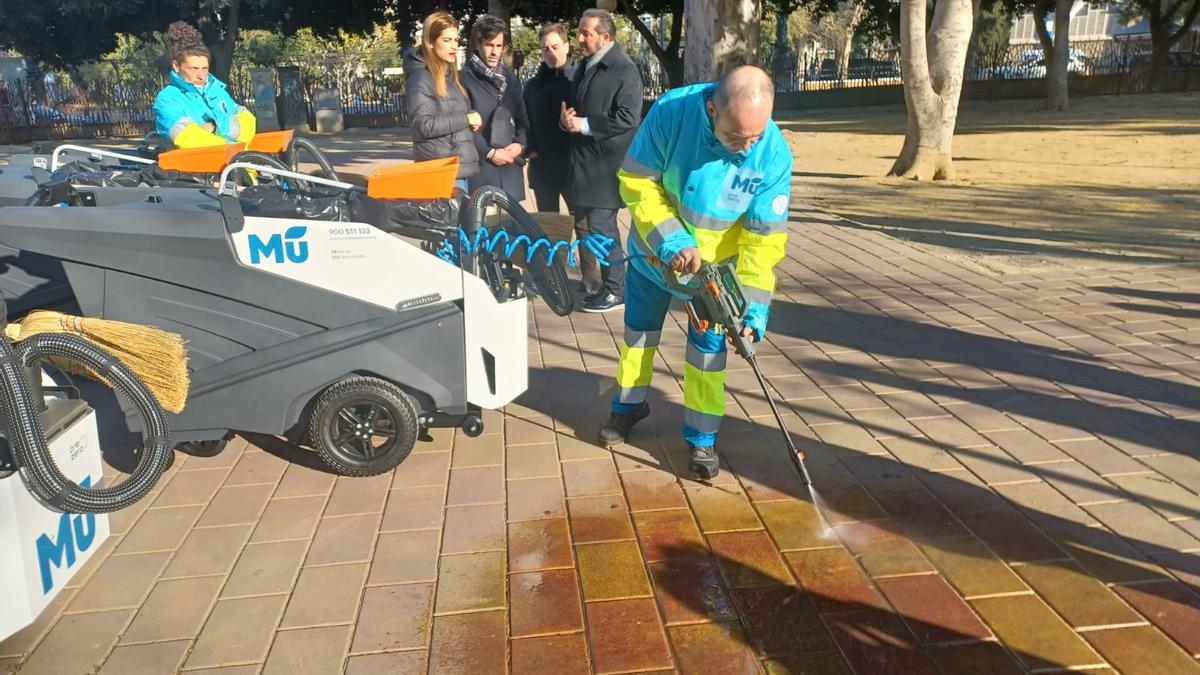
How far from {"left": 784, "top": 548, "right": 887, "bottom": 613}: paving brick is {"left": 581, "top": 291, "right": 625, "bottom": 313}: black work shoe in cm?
325

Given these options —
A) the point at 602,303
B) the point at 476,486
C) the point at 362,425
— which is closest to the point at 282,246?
the point at 362,425

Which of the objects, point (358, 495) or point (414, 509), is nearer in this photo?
point (414, 509)

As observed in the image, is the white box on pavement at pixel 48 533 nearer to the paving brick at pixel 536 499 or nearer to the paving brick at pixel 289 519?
the paving brick at pixel 289 519

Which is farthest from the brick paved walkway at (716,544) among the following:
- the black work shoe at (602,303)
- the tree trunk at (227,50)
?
the tree trunk at (227,50)

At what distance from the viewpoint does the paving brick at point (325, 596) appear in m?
2.91

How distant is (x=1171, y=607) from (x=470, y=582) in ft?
7.10

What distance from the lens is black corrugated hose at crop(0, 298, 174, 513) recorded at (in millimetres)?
2510

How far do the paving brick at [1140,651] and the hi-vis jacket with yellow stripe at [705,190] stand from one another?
147 centimetres

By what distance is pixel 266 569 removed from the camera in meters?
3.19

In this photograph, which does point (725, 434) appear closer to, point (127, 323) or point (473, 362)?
point (473, 362)

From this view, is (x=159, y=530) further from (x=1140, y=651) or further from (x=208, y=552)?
(x=1140, y=651)

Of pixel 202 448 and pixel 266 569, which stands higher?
pixel 202 448

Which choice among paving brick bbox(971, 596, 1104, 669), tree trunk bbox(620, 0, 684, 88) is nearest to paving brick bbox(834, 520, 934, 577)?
paving brick bbox(971, 596, 1104, 669)

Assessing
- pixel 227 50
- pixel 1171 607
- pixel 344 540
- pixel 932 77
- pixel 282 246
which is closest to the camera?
pixel 1171 607
